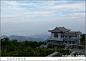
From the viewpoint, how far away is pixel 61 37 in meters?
8.33

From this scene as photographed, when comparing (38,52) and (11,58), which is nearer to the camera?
(11,58)

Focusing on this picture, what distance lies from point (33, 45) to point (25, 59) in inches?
80.7

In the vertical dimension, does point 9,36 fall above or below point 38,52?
above

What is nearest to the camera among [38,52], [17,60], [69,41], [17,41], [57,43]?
[17,60]

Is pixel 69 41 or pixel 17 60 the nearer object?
pixel 17 60

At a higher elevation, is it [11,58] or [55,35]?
[55,35]

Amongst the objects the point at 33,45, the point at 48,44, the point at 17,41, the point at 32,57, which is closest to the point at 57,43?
the point at 48,44

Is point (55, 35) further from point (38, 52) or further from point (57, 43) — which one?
point (38, 52)

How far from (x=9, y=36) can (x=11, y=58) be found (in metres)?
1.90

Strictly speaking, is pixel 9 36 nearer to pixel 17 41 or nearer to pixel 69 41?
pixel 17 41

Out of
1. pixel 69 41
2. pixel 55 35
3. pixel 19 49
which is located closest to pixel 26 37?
pixel 19 49

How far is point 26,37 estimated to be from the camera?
6.23m

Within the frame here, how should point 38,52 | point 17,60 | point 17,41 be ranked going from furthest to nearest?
1. point 17,41
2. point 38,52
3. point 17,60

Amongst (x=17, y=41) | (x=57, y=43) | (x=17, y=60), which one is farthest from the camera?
(x=57, y=43)
